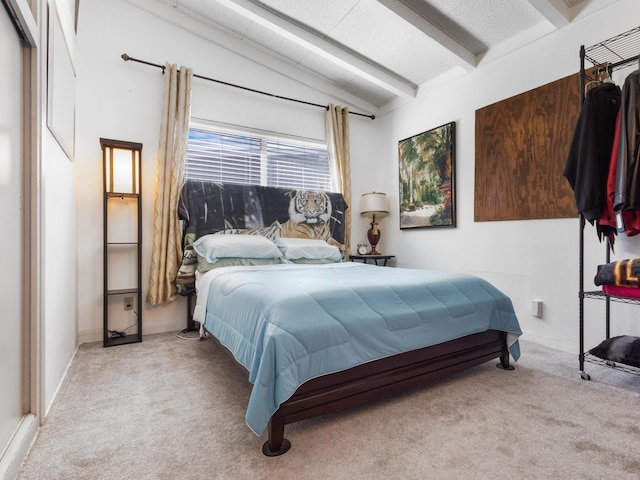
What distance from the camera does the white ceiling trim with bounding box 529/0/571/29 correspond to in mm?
2417

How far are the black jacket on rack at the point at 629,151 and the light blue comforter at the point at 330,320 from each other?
863 millimetres

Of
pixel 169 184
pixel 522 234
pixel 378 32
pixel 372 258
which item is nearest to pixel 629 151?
pixel 522 234

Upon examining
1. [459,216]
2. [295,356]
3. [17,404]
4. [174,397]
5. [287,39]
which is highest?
[287,39]

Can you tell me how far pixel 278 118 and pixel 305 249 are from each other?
5.35 feet

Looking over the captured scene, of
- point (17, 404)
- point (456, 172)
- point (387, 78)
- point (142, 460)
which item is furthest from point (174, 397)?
point (387, 78)

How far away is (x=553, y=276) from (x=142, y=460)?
2.97 meters

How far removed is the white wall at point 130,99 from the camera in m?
2.80

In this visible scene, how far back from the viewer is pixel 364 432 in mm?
1430

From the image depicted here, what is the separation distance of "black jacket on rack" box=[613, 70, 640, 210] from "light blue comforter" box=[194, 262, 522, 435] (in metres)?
0.86

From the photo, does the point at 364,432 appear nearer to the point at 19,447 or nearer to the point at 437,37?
the point at 19,447

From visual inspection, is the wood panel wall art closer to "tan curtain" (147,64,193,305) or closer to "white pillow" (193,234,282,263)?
"white pillow" (193,234,282,263)

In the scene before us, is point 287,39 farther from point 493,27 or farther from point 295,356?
point 295,356

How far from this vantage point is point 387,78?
368 centimetres

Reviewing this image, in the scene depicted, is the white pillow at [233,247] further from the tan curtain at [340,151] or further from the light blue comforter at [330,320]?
the tan curtain at [340,151]
